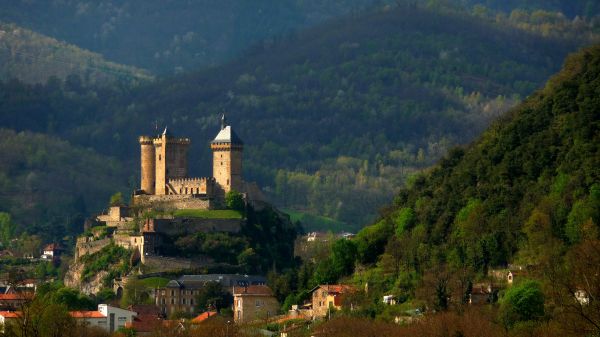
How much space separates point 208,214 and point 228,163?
7.38 m

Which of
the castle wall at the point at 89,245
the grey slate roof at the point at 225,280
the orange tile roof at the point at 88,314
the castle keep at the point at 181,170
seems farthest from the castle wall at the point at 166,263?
the orange tile roof at the point at 88,314

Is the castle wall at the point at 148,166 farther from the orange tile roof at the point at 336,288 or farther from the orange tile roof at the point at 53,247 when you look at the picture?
the orange tile roof at the point at 336,288

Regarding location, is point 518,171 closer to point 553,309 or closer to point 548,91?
point 548,91

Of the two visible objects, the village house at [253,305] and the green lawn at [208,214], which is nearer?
the village house at [253,305]

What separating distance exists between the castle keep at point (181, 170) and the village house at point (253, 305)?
22.4m

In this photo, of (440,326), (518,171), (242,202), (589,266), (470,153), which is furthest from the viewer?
(242,202)

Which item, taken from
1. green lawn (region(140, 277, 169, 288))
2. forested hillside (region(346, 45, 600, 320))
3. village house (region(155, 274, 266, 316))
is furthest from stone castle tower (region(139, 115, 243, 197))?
forested hillside (region(346, 45, 600, 320))

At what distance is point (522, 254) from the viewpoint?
3863 inches

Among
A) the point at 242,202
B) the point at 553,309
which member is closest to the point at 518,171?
the point at 553,309

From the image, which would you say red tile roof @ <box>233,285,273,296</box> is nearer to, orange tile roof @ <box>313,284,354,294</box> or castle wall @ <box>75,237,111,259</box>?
orange tile roof @ <box>313,284,354,294</box>

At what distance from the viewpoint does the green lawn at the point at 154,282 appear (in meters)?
123

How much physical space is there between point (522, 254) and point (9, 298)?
1467 inches

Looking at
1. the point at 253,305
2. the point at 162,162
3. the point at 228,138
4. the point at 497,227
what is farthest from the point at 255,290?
the point at 162,162

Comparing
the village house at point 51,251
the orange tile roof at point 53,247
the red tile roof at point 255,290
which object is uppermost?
the orange tile roof at point 53,247
